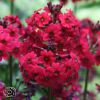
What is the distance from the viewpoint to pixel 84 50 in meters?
4.02

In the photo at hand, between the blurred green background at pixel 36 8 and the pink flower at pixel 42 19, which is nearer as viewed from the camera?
the pink flower at pixel 42 19

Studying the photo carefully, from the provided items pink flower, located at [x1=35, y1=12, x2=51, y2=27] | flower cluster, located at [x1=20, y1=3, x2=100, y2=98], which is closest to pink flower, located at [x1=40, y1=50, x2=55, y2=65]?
flower cluster, located at [x1=20, y1=3, x2=100, y2=98]

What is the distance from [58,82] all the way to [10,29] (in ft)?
1.76

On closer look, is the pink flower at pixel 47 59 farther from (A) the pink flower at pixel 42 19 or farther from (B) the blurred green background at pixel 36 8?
(B) the blurred green background at pixel 36 8

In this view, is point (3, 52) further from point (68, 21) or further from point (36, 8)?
point (36, 8)

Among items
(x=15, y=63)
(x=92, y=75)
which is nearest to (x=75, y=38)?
(x=15, y=63)

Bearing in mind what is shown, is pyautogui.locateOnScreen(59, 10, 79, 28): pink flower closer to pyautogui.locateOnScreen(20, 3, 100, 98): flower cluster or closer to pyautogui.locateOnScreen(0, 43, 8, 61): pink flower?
pyautogui.locateOnScreen(20, 3, 100, 98): flower cluster

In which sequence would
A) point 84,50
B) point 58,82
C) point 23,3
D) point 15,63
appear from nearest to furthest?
1. point 58,82
2. point 84,50
3. point 15,63
4. point 23,3

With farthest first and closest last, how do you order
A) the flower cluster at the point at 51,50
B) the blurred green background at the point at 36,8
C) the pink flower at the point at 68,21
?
the blurred green background at the point at 36,8
the pink flower at the point at 68,21
the flower cluster at the point at 51,50

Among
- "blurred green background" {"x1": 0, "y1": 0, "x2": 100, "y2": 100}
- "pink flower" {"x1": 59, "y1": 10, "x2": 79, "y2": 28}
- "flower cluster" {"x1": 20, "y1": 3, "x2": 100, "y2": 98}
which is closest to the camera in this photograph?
"flower cluster" {"x1": 20, "y1": 3, "x2": 100, "y2": 98}

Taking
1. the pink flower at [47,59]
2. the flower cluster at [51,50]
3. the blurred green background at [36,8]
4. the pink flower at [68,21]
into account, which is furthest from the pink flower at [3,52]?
the blurred green background at [36,8]

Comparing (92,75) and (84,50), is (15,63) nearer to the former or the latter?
(84,50)

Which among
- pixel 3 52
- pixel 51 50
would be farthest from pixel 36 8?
pixel 3 52

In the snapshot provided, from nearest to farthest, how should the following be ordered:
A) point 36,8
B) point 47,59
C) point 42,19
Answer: point 47,59, point 42,19, point 36,8
